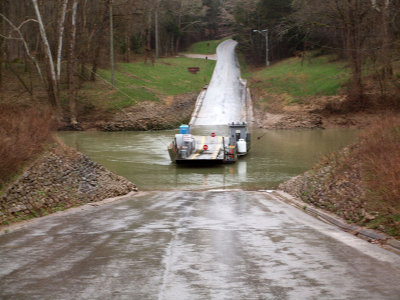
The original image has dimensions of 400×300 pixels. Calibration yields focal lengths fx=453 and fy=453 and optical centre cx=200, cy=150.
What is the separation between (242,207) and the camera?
512 inches

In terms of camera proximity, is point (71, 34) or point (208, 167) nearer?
point (208, 167)

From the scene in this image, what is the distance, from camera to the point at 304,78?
2270 inches

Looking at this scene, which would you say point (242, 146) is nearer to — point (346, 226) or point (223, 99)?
point (346, 226)

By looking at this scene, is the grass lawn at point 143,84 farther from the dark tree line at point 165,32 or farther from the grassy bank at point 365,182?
the grassy bank at point 365,182

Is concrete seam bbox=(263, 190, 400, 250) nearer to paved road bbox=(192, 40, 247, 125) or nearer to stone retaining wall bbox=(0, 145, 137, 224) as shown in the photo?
stone retaining wall bbox=(0, 145, 137, 224)

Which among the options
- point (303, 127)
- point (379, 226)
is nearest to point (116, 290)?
point (379, 226)

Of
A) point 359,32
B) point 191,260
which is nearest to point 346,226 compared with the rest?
point 191,260

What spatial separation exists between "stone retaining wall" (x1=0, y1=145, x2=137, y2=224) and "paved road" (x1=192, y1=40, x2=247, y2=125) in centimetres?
3160

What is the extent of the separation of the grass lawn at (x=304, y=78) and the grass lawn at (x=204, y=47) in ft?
114

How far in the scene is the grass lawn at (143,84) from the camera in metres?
48.4

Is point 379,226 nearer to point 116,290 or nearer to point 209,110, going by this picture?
point 116,290

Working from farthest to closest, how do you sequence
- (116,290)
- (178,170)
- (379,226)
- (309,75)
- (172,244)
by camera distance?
(309,75), (178,170), (379,226), (172,244), (116,290)

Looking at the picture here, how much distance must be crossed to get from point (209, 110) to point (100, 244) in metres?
45.0

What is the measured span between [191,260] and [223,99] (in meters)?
50.9
